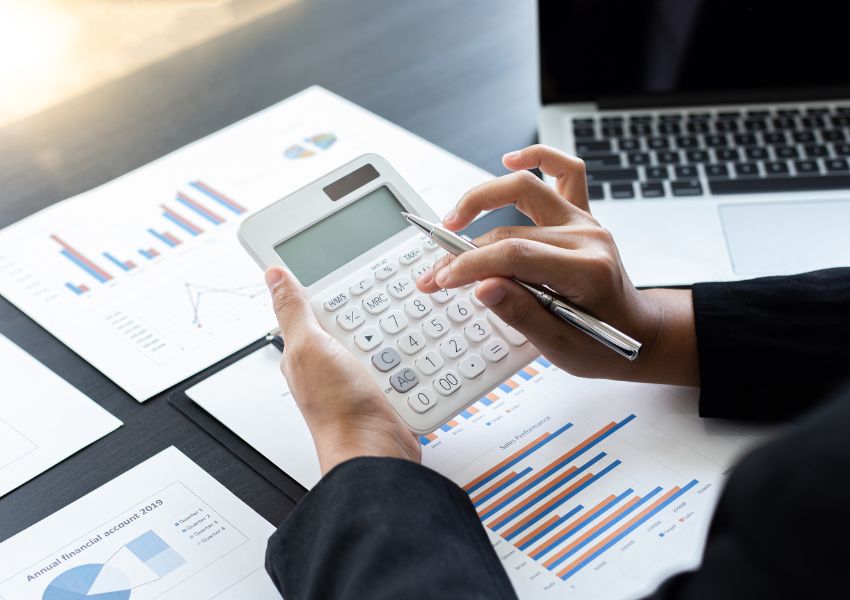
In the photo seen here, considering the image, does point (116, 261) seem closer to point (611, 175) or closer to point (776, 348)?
point (611, 175)

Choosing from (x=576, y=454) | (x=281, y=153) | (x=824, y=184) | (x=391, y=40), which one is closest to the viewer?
(x=576, y=454)

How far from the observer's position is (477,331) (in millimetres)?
732

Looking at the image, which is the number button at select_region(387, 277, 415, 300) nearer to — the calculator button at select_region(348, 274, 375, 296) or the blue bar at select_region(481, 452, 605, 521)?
the calculator button at select_region(348, 274, 375, 296)

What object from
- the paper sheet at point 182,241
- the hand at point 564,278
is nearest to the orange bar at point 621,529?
the hand at point 564,278

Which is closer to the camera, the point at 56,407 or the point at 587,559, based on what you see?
the point at 587,559

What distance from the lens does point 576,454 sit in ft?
2.36

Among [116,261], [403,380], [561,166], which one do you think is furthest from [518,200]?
[116,261]

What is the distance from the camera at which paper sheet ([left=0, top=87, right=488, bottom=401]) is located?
0.85m

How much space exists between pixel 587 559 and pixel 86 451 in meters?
0.38

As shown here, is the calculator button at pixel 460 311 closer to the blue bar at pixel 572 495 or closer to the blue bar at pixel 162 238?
the blue bar at pixel 572 495

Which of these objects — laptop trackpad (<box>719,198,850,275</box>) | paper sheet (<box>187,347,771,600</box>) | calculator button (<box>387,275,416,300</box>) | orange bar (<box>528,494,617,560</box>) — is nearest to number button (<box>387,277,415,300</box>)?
calculator button (<box>387,275,416,300</box>)

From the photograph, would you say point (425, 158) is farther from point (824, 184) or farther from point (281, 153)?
point (824, 184)

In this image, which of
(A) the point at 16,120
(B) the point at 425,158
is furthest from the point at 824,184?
(A) the point at 16,120

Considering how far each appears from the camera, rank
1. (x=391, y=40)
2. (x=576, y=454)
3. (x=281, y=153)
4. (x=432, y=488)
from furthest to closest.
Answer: (x=391, y=40) → (x=281, y=153) → (x=576, y=454) → (x=432, y=488)
